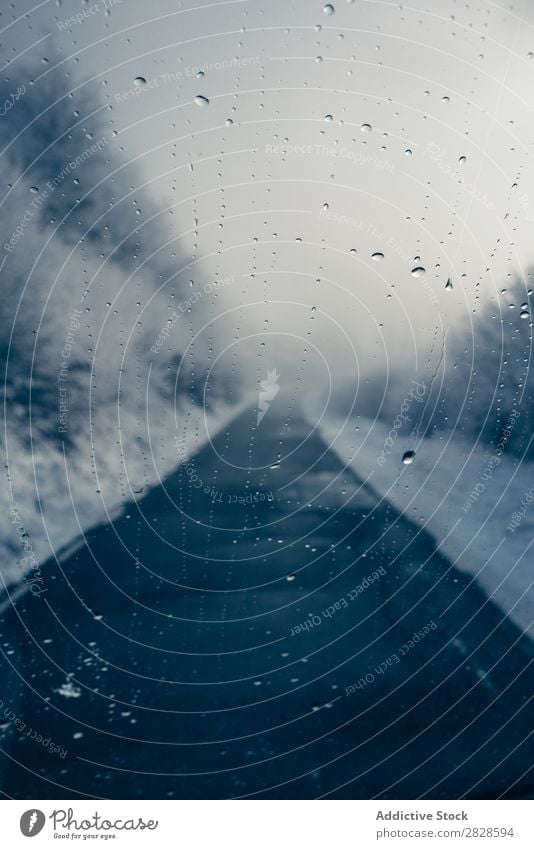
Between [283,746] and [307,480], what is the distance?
47 cm

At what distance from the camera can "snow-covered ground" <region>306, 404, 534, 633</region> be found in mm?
1009

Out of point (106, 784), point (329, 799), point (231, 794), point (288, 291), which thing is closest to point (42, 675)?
point (106, 784)

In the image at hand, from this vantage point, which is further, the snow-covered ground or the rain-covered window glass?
the snow-covered ground

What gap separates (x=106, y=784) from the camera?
84cm

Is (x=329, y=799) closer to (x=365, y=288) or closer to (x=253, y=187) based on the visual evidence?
(x=365, y=288)
